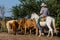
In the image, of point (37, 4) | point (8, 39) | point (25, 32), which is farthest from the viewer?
point (37, 4)

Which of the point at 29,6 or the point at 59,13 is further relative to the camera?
the point at 29,6

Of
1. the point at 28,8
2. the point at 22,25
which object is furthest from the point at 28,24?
the point at 28,8

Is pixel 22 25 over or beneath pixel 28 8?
beneath

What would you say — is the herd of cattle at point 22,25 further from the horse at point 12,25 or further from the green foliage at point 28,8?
the green foliage at point 28,8

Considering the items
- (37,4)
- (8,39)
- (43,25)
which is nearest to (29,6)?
(37,4)

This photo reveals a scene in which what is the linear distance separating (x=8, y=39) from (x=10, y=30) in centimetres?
473

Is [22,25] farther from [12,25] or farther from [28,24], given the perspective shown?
[12,25]

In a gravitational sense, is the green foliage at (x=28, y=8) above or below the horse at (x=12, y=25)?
above

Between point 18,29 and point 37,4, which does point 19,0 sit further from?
point 18,29

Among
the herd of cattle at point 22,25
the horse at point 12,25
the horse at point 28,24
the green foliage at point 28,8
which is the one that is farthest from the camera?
the green foliage at point 28,8

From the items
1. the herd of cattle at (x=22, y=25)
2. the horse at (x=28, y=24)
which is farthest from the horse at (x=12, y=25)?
the horse at (x=28, y=24)

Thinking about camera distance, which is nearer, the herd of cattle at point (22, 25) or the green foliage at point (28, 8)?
the herd of cattle at point (22, 25)

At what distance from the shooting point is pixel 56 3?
18.3 m

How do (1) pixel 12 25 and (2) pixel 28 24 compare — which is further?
(1) pixel 12 25
